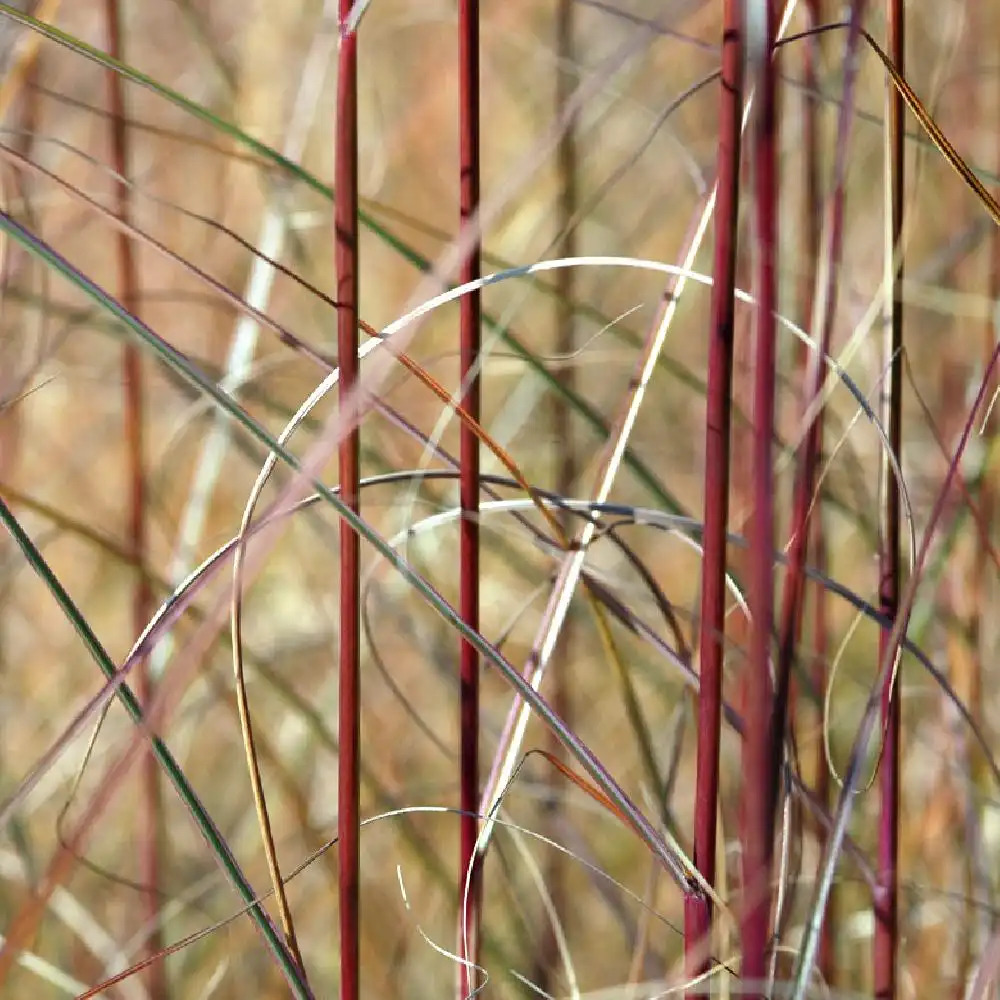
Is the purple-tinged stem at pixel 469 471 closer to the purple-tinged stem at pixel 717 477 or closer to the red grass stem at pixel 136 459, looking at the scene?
the purple-tinged stem at pixel 717 477

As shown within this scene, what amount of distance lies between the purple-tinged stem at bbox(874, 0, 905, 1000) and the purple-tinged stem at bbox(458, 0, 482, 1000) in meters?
0.09

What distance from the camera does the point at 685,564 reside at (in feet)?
3.70

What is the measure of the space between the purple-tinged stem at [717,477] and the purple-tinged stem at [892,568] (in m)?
0.05

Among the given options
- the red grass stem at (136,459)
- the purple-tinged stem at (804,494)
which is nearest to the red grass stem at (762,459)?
the purple-tinged stem at (804,494)

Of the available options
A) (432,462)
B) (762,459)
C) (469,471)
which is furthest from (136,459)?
(432,462)

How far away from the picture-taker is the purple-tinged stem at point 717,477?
8.9 inches

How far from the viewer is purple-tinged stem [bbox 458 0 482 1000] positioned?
0.92 feet

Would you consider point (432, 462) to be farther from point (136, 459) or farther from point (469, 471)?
point (469, 471)

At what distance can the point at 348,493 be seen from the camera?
259 millimetres

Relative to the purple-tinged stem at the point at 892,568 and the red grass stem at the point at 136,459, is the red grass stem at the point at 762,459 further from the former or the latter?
the red grass stem at the point at 136,459

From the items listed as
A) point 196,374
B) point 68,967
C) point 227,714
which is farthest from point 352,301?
point 227,714

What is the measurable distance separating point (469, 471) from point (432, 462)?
1.99 ft

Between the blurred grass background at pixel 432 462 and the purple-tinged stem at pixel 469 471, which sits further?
the blurred grass background at pixel 432 462

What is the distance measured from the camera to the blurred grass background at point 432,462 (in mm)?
480
